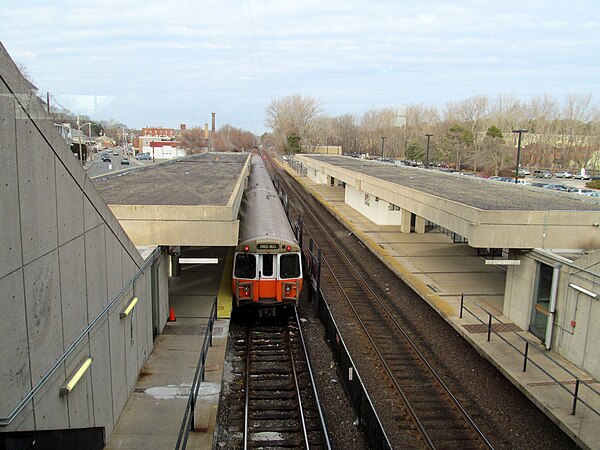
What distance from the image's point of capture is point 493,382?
11.7m

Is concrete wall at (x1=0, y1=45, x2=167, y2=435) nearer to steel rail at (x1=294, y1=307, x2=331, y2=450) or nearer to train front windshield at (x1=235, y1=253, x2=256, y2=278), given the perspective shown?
steel rail at (x1=294, y1=307, x2=331, y2=450)

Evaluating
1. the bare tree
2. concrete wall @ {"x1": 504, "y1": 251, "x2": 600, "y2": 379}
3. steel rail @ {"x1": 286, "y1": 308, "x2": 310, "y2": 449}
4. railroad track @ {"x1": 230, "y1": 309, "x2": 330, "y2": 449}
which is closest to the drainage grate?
concrete wall @ {"x1": 504, "y1": 251, "x2": 600, "y2": 379}

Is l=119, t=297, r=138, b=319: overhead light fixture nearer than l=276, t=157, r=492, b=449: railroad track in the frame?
Yes

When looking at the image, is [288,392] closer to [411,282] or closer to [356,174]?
[411,282]

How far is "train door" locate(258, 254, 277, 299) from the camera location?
14766 mm

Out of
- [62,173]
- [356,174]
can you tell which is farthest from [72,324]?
[356,174]

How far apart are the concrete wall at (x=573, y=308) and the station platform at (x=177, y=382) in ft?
27.2

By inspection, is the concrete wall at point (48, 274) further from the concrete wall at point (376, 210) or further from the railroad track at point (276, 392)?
the concrete wall at point (376, 210)

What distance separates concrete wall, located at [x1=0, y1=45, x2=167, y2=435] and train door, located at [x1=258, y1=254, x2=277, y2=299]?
6.47 m

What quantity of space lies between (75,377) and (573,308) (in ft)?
36.3

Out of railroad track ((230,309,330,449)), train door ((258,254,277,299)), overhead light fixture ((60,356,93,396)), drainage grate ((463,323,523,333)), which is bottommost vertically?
railroad track ((230,309,330,449))

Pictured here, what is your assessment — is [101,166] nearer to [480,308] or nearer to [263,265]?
[263,265]

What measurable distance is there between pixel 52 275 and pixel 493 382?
31.9 feet

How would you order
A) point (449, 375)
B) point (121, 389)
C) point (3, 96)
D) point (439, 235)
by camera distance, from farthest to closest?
point (439, 235) → point (449, 375) → point (121, 389) → point (3, 96)
